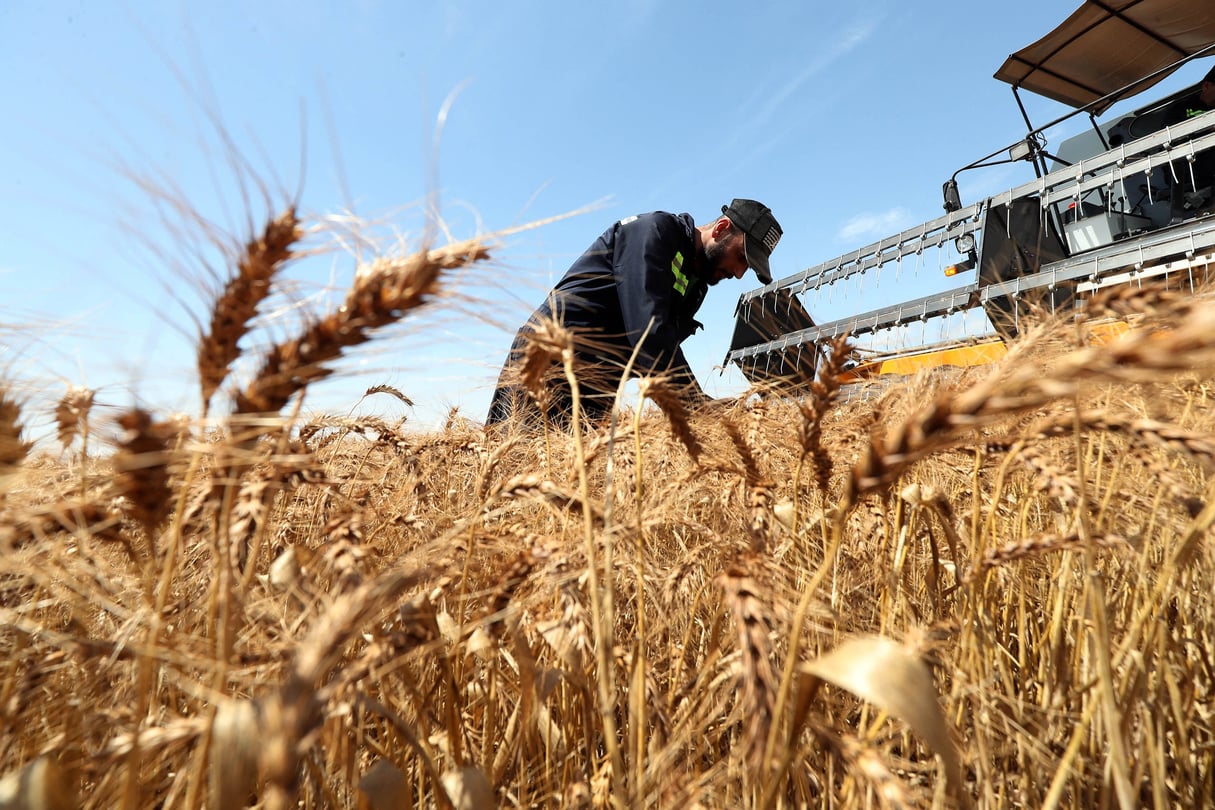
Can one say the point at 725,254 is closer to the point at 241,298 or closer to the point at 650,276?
the point at 650,276

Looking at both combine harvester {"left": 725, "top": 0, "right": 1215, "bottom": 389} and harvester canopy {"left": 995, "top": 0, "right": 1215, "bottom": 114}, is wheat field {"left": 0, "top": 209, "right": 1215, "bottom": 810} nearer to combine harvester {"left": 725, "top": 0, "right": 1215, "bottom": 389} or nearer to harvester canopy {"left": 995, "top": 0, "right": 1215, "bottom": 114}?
combine harvester {"left": 725, "top": 0, "right": 1215, "bottom": 389}

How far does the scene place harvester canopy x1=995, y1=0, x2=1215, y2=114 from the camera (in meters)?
4.75

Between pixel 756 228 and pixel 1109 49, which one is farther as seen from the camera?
pixel 1109 49

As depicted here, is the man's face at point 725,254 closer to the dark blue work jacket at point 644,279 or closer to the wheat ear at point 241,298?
the dark blue work jacket at point 644,279

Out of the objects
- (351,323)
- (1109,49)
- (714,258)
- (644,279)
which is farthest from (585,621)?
(1109,49)

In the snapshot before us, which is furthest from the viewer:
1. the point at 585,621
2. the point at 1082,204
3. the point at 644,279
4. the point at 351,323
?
the point at 1082,204

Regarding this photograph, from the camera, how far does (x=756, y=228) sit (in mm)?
3689

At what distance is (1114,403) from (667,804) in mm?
1327

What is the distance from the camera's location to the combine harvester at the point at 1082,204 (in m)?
3.74

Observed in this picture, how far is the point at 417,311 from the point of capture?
0.65 m

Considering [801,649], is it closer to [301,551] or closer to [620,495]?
[620,495]

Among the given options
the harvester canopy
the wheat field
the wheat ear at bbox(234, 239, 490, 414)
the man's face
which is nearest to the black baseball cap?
the man's face

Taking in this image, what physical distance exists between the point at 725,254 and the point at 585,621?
10.6 ft

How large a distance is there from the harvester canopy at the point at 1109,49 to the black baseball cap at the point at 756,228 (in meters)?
3.15
